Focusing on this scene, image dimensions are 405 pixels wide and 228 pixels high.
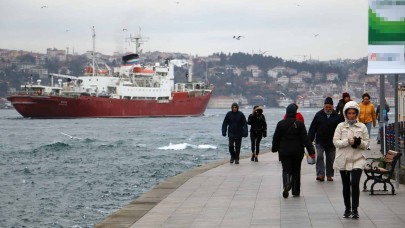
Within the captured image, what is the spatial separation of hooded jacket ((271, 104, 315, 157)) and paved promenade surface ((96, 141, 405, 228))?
75cm

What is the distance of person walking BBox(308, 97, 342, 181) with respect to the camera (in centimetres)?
1588

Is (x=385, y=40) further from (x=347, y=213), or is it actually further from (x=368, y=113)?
(x=368, y=113)

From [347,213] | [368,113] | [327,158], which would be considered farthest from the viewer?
[368,113]

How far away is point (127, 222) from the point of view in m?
11.7

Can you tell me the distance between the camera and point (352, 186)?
11.6 meters

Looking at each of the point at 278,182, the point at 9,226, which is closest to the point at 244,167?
the point at 278,182

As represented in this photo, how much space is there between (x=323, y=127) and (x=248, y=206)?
352 centimetres

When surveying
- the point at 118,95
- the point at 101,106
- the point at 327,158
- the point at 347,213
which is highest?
the point at 327,158

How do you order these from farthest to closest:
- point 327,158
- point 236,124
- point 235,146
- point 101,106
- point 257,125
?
point 101,106
point 257,125
point 235,146
point 236,124
point 327,158

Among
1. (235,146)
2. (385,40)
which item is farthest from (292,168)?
(235,146)

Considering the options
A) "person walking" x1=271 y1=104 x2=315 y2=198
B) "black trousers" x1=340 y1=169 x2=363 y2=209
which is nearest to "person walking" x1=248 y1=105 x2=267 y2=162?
"person walking" x1=271 y1=104 x2=315 y2=198

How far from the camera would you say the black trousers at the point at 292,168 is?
45.9 feet

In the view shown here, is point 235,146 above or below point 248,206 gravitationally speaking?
above

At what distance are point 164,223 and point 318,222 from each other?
1950mm
